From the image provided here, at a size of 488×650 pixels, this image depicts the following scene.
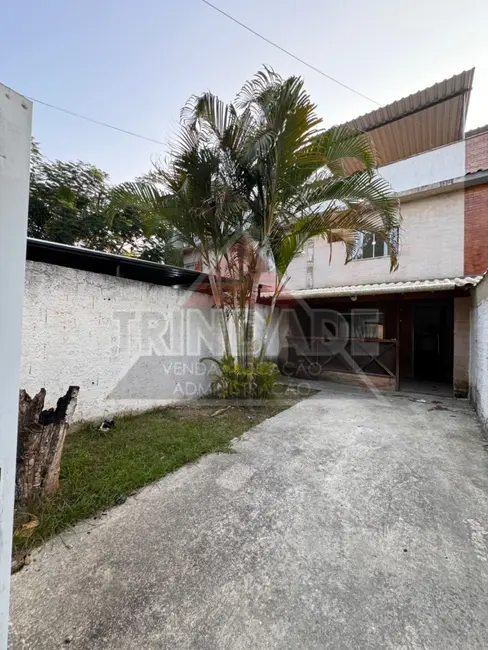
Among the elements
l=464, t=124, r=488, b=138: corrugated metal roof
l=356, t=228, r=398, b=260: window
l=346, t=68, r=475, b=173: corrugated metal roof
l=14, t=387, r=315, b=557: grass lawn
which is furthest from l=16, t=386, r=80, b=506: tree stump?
l=464, t=124, r=488, b=138: corrugated metal roof

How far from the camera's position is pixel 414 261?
27.1 feet

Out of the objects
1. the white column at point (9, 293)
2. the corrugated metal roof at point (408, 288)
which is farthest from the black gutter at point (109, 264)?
the corrugated metal roof at point (408, 288)

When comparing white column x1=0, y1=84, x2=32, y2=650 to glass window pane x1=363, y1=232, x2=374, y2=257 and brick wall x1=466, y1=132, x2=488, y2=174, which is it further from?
brick wall x1=466, y1=132, x2=488, y2=174

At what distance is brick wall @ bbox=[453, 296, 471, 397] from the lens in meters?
7.04

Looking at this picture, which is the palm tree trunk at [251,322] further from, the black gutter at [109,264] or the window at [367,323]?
the window at [367,323]

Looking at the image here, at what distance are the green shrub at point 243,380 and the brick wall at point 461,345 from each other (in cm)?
488

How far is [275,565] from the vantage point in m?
1.91

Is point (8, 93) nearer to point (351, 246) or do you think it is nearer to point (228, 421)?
point (228, 421)

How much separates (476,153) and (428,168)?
1099mm

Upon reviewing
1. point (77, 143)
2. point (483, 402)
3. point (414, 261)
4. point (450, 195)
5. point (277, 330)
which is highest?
point (77, 143)

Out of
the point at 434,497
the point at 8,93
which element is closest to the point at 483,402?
the point at 434,497

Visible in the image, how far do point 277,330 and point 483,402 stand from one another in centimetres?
613

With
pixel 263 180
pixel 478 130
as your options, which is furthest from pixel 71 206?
pixel 478 130

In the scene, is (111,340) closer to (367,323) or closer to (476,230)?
(367,323)
